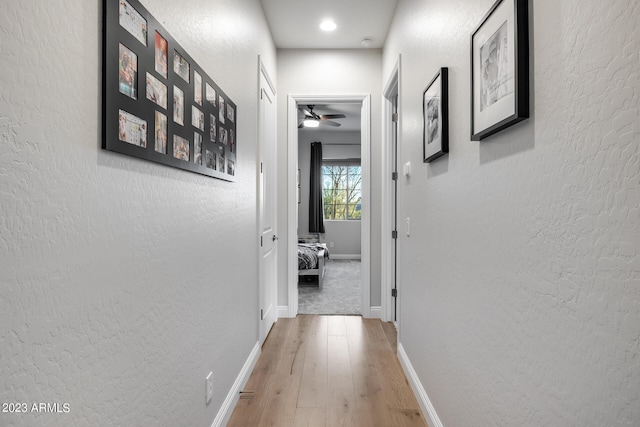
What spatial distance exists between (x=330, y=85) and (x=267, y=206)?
1395 millimetres

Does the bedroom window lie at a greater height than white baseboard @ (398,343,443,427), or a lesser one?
greater

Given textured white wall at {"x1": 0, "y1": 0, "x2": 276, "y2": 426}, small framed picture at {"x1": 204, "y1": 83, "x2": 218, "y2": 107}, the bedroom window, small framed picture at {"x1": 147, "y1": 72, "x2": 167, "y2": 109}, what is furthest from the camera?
the bedroom window

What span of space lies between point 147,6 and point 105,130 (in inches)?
19.5

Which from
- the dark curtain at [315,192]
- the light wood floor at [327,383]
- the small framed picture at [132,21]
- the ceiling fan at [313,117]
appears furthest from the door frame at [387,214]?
the dark curtain at [315,192]

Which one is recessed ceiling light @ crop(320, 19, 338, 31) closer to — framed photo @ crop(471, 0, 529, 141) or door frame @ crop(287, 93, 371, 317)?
door frame @ crop(287, 93, 371, 317)

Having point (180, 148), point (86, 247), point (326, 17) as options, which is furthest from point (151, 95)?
point (326, 17)

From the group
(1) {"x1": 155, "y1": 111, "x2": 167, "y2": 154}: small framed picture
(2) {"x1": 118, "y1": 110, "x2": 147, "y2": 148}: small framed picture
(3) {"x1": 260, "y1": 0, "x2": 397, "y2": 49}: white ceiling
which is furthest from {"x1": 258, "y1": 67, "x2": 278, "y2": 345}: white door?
(2) {"x1": 118, "y1": 110, "x2": 147, "y2": 148}: small framed picture

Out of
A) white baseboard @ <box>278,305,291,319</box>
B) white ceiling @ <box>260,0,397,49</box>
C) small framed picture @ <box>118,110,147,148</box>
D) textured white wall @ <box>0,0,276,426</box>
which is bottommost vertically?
white baseboard @ <box>278,305,291,319</box>

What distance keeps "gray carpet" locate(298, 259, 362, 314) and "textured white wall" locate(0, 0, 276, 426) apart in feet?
8.32

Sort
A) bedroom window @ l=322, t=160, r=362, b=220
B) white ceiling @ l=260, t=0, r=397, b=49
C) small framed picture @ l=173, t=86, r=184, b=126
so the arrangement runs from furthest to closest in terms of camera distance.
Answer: bedroom window @ l=322, t=160, r=362, b=220 < white ceiling @ l=260, t=0, r=397, b=49 < small framed picture @ l=173, t=86, r=184, b=126

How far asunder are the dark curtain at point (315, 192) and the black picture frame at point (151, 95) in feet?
20.5

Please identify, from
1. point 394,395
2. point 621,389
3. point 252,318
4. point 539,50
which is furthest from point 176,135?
point 394,395

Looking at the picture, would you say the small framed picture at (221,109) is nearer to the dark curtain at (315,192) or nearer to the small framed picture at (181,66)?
the small framed picture at (181,66)

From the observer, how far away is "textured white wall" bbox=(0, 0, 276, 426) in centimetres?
65
